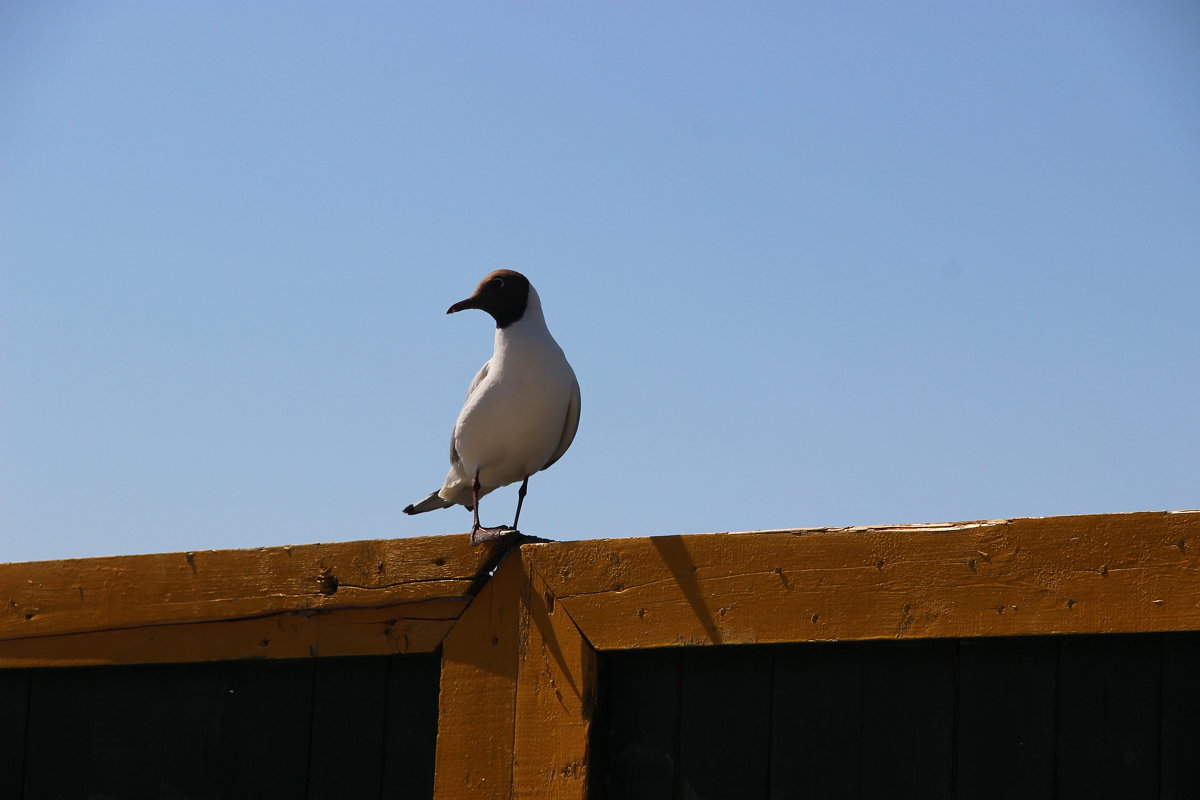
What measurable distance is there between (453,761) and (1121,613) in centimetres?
153

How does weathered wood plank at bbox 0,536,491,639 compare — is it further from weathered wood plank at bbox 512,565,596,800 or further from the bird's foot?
weathered wood plank at bbox 512,565,596,800

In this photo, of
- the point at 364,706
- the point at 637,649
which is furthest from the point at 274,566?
the point at 637,649

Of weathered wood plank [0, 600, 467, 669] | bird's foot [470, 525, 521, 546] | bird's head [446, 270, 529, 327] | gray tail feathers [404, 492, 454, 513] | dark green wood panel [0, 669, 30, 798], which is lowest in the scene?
dark green wood panel [0, 669, 30, 798]

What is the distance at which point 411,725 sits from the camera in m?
3.33

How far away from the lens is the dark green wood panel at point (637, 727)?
3.05 m

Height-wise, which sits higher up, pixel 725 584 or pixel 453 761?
pixel 725 584

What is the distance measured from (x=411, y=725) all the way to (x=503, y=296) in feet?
5.97

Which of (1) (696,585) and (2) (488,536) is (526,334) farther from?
(1) (696,585)

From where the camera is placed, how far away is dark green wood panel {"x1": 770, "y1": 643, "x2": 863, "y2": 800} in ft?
9.37

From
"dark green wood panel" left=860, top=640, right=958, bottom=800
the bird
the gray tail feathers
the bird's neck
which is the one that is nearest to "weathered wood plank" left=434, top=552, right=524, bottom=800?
"dark green wood panel" left=860, top=640, right=958, bottom=800

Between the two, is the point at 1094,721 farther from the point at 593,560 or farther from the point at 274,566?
the point at 274,566

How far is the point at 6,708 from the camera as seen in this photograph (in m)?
3.79

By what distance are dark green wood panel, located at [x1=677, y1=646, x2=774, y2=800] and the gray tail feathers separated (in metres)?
2.72

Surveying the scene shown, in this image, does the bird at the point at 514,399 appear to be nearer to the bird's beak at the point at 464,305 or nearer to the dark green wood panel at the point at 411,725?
the bird's beak at the point at 464,305
